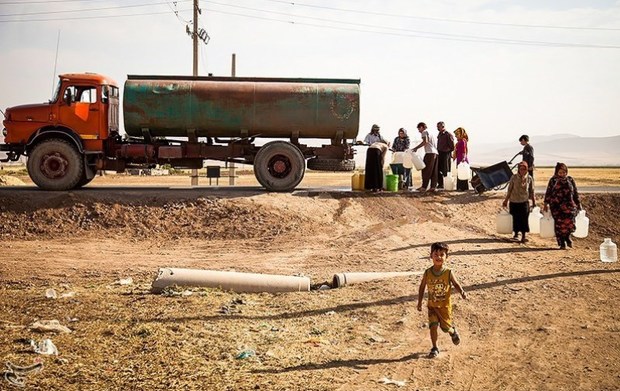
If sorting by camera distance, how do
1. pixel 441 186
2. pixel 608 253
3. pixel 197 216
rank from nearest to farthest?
pixel 608 253 < pixel 197 216 < pixel 441 186

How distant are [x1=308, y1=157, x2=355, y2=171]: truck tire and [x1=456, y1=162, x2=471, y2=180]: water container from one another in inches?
124

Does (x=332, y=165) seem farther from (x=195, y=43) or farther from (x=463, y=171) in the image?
(x=195, y=43)

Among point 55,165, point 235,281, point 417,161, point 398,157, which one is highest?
point 398,157

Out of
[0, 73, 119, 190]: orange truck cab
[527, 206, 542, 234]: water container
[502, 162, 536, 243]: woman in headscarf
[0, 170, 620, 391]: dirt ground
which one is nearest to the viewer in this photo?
[0, 170, 620, 391]: dirt ground

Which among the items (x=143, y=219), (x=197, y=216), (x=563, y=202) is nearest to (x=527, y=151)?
(x=563, y=202)

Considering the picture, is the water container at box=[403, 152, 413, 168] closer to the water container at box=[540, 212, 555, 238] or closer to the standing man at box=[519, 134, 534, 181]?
the standing man at box=[519, 134, 534, 181]

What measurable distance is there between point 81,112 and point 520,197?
10.9 metres

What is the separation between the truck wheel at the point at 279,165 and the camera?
18.4 m

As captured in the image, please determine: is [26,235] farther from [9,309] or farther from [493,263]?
[493,263]

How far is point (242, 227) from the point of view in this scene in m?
16.0

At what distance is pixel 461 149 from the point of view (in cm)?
1912

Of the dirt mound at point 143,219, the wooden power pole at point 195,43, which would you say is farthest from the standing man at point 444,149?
the wooden power pole at point 195,43

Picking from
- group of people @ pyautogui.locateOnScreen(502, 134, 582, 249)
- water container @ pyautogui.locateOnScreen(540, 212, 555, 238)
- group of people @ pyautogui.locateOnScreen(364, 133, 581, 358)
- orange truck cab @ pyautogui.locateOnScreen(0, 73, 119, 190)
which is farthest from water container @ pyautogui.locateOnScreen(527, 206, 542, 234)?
orange truck cab @ pyautogui.locateOnScreen(0, 73, 119, 190)

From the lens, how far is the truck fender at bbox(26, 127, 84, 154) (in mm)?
17359
